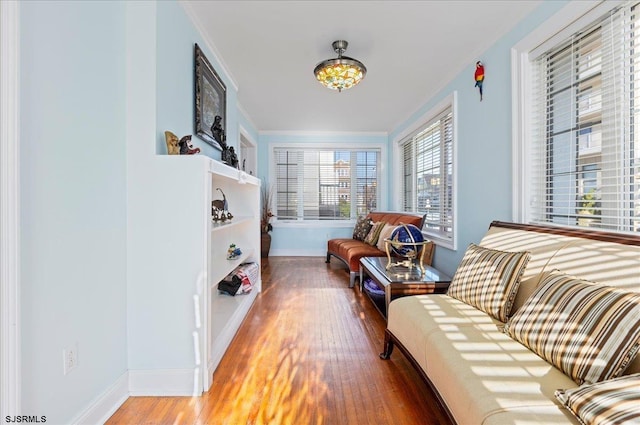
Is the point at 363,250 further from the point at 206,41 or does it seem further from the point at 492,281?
Result: the point at 206,41

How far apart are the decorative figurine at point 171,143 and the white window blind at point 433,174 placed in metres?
2.77

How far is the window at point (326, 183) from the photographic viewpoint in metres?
6.20

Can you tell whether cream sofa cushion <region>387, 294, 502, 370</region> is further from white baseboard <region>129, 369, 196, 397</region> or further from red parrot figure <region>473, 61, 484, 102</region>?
red parrot figure <region>473, 61, 484, 102</region>

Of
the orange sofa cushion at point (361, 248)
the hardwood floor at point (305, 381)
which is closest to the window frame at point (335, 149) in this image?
the orange sofa cushion at point (361, 248)

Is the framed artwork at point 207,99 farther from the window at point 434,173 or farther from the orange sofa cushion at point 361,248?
the window at point 434,173

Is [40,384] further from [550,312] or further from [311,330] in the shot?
[550,312]

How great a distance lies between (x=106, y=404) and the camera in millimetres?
1535

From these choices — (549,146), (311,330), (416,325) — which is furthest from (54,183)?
(549,146)

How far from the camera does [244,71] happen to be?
10.7 feet

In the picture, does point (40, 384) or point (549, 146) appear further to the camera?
point (549, 146)

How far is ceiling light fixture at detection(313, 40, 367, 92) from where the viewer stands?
104 inches

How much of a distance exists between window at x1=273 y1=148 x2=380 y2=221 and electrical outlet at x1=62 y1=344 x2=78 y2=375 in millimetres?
4864

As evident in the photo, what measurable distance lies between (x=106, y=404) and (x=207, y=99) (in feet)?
7.16

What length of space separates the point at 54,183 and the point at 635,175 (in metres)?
2.77
